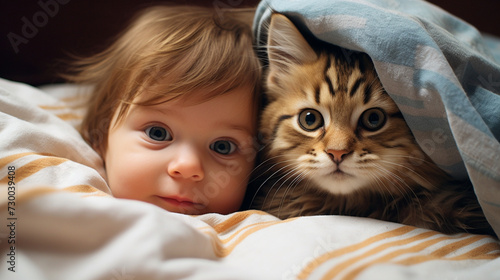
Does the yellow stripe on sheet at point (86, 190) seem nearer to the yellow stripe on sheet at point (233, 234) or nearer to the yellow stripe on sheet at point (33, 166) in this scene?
the yellow stripe on sheet at point (33, 166)

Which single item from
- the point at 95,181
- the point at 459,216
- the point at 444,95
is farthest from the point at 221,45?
the point at 459,216

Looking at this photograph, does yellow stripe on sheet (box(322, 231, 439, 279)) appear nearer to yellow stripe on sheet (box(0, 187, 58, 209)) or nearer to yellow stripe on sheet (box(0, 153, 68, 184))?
yellow stripe on sheet (box(0, 187, 58, 209))

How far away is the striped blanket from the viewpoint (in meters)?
0.81

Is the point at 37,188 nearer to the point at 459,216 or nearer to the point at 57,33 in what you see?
the point at 459,216

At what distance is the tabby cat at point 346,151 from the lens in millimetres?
993

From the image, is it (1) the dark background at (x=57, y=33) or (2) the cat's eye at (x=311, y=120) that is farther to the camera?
(1) the dark background at (x=57, y=33)

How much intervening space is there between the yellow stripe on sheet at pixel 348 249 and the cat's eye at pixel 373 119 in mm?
272

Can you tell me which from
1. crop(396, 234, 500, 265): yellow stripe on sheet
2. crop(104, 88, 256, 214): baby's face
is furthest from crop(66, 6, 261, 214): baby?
crop(396, 234, 500, 265): yellow stripe on sheet

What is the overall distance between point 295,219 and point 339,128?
0.88ft

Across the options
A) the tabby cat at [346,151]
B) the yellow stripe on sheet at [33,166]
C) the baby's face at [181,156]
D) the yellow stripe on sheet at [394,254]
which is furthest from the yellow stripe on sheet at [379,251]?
the yellow stripe on sheet at [33,166]

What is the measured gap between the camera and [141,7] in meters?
1.68

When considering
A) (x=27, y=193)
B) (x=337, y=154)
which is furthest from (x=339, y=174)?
(x=27, y=193)

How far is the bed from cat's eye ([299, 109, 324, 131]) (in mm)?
203

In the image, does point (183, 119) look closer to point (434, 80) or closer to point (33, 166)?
point (33, 166)
